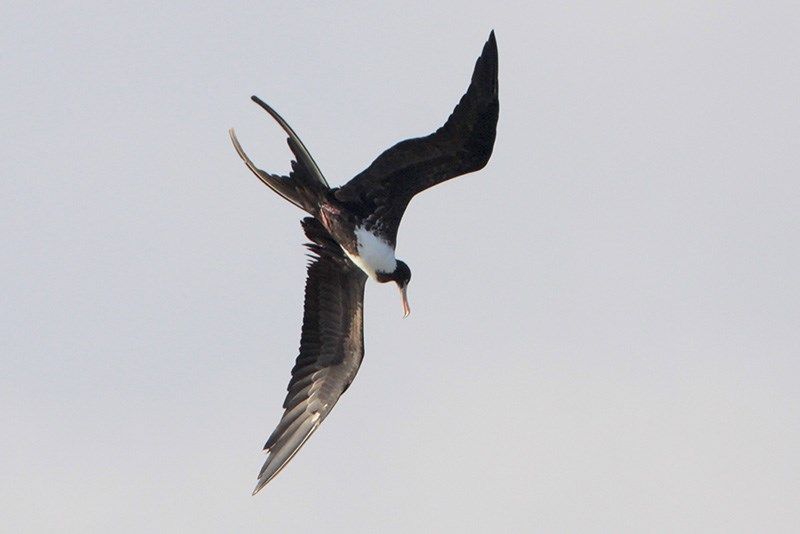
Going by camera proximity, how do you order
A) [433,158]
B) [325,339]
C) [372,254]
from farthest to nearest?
[325,339] → [372,254] → [433,158]

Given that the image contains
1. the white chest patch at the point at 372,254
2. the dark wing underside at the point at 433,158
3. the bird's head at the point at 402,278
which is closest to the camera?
the dark wing underside at the point at 433,158

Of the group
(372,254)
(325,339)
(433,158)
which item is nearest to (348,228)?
(372,254)

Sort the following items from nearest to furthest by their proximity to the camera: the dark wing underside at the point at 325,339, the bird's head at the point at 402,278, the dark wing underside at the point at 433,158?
the dark wing underside at the point at 433,158 < the bird's head at the point at 402,278 < the dark wing underside at the point at 325,339

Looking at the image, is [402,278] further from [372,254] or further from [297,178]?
[297,178]

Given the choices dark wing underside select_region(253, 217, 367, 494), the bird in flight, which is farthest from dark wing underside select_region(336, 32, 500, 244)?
dark wing underside select_region(253, 217, 367, 494)

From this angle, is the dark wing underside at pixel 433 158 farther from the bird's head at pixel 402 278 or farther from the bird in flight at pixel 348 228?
the bird's head at pixel 402 278

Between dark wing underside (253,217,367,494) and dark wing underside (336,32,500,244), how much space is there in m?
0.58

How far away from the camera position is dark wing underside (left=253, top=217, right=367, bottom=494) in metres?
11.3

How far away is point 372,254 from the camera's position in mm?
10953

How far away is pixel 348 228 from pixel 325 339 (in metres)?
1.10

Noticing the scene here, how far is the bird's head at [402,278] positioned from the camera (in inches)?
440

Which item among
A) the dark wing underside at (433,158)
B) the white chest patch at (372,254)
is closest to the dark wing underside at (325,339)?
the white chest patch at (372,254)

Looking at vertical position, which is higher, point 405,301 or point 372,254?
point 372,254

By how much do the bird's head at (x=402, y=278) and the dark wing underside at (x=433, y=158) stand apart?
0.96 ft
